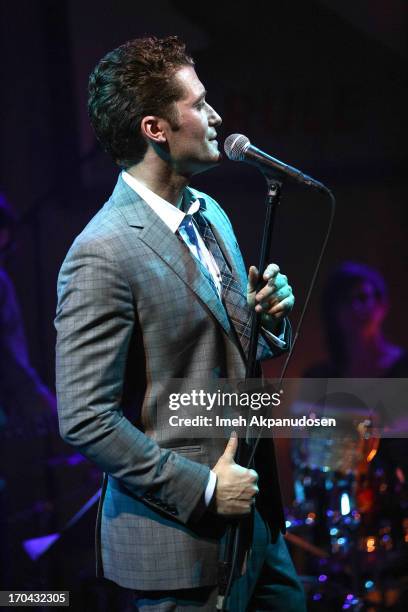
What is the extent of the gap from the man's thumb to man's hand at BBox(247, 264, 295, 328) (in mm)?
287

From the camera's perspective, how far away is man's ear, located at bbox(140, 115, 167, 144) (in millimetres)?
1962

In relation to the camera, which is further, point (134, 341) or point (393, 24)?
point (393, 24)

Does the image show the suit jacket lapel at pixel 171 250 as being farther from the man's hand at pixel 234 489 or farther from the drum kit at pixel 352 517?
the drum kit at pixel 352 517

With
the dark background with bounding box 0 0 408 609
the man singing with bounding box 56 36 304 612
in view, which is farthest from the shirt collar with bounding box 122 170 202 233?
the dark background with bounding box 0 0 408 609

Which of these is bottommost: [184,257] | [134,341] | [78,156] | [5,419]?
[5,419]

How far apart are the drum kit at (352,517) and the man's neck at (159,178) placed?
211cm

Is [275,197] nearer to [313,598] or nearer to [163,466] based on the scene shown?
[163,466]

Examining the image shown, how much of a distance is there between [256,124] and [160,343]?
2.94 meters

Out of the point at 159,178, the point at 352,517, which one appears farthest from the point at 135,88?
the point at 352,517

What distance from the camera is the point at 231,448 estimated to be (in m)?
1.83

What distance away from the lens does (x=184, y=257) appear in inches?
74.6

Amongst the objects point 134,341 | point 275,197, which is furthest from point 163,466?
point 275,197

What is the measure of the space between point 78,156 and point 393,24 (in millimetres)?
1859
